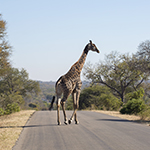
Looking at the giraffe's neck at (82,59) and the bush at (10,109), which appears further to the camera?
the bush at (10,109)

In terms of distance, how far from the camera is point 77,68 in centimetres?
1378

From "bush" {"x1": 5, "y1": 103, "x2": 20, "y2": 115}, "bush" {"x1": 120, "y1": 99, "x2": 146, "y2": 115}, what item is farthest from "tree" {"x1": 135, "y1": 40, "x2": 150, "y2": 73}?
"bush" {"x1": 5, "y1": 103, "x2": 20, "y2": 115}

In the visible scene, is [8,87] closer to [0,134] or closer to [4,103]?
[4,103]

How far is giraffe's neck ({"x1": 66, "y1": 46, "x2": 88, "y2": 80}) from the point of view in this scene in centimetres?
1343

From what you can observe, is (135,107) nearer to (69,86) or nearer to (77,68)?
(77,68)

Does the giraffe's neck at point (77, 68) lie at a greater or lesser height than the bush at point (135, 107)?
greater

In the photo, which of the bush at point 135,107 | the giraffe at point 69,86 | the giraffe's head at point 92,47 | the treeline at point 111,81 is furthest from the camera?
the treeline at point 111,81

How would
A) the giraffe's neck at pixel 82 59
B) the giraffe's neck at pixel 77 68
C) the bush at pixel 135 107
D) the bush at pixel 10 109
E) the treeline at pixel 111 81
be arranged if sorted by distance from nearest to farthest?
the giraffe's neck at pixel 77 68
the giraffe's neck at pixel 82 59
the bush at pixel 135 107
the bush at pixel 10 109
the treeline at pixel 111 81

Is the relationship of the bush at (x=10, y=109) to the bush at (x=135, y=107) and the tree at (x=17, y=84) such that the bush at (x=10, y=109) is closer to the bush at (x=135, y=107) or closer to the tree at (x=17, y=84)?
the bush at (x=135, y=107)

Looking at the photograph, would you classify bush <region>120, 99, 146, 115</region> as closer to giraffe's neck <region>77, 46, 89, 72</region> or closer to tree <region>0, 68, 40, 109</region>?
giraffe's neck <region>77, 46, 89, 72</region>

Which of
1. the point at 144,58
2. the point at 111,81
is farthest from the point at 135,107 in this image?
the point at 111,81

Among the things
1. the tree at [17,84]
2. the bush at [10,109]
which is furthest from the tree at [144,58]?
the tree at [17,84]

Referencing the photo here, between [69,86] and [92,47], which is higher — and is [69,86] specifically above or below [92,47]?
below

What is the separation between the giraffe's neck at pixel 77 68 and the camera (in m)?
13.4
